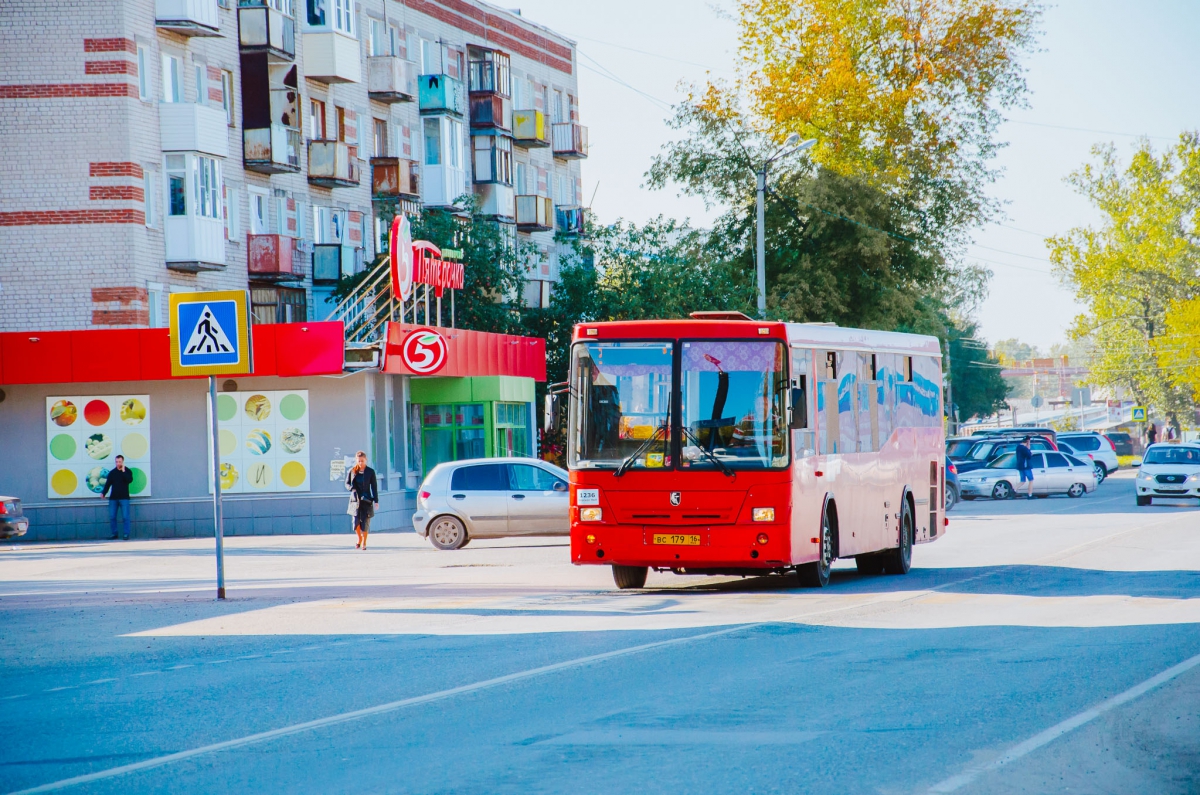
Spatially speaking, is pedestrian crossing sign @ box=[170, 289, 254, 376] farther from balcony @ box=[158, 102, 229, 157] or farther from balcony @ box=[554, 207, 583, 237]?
balcony @ box=[554, 207, 583, 237]

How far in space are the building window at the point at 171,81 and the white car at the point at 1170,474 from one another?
25.1m

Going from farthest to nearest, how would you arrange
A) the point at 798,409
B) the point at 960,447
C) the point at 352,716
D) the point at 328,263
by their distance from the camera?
the point at 960,447, the point at 328,263, the point at 798,409, the point at 352,716

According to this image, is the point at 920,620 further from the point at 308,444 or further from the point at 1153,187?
the point at 1153,187

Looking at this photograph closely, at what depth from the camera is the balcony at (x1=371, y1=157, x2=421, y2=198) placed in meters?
46.2

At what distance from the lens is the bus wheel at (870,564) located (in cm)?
2100

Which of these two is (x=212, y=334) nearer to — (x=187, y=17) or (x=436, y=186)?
(x=187, y=17)

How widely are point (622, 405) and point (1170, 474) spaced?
25.9 meters

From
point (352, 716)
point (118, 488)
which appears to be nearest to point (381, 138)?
point (118, 488)

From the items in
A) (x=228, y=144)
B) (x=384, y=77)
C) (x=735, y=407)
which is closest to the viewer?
(x=735, y=407)

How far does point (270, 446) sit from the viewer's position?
114 feet

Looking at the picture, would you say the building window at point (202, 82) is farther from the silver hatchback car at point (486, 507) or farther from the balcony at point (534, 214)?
the silver hatchback car at point (486, 507)

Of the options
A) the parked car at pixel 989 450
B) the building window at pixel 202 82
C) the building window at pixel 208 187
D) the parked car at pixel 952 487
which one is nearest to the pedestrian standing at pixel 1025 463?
the parked car at pixel 989 450

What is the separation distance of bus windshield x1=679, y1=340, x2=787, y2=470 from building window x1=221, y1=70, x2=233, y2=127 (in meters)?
26.3

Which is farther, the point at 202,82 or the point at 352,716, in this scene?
the point at 202,82
